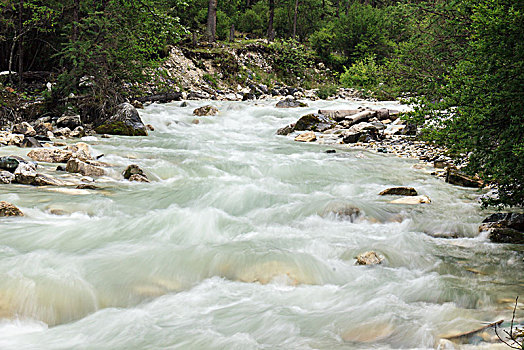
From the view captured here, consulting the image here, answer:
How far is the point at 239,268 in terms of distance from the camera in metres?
4.45

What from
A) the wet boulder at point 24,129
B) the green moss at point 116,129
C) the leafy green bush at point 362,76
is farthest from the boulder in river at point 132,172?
the leafy green bush at point 362,76

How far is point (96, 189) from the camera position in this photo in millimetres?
6754

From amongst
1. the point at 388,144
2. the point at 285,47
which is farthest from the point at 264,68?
the point at 388,144

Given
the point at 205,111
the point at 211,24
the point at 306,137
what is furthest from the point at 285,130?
the point at 211,24

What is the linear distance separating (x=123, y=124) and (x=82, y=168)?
5228 mm

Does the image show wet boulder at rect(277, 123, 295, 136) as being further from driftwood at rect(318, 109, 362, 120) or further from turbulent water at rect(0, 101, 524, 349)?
turbulent water at rect(0, 101, 524, 349)

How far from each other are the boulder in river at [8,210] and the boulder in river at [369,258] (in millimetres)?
4326

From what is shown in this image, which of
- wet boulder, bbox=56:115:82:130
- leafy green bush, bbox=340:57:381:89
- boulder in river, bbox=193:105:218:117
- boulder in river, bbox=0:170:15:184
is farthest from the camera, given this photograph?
leafy green bush, bbox=340:57:381:89

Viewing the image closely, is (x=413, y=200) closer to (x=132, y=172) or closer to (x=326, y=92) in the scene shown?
(x=132, y=172)

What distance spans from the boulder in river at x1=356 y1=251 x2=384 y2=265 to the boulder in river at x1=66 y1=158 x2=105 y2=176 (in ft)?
17.4

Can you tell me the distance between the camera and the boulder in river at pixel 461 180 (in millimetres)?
8156

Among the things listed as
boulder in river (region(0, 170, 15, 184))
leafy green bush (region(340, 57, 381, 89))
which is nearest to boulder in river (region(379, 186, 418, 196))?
boulder in river (region(0, 170, 15, 184))

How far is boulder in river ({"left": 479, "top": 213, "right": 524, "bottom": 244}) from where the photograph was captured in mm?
5258

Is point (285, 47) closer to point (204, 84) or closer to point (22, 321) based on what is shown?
point (204, 84)
